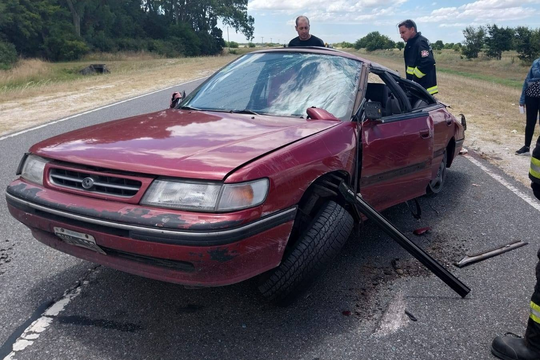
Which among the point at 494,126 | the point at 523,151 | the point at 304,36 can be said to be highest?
the point at 304,36

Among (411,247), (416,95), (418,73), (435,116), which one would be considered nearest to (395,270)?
(411,247)

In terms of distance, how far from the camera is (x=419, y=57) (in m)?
7.81

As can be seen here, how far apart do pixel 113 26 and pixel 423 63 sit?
2737 inches

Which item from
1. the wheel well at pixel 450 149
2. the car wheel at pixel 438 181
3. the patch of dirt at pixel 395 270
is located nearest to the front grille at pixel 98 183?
the patch of dirt at pixel 395 270

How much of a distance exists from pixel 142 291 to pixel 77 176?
2.99 feet

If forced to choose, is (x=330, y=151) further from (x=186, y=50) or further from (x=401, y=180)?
(x=186, y=50)

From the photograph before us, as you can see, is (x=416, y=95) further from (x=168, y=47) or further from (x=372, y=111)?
(x=168, y=47)

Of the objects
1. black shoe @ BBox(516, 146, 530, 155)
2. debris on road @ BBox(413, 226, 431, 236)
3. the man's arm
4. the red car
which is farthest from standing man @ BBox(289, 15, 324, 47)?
debris on road @ BBox(413, 226, 431, 236)

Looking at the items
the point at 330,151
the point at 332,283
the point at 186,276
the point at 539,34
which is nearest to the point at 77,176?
the point at 186,276

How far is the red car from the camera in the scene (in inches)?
96.9

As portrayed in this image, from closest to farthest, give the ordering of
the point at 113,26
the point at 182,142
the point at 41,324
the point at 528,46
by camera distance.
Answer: the point at 41,324
the point at 182,142
the point at 528,46
the point at 113,26

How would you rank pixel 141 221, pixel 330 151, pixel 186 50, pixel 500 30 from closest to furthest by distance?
pixel 141 221 → pixel 330 151 → pixel 500 30 → pixel 186 50

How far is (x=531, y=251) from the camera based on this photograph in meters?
4.09

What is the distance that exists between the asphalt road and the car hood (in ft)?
3.06
